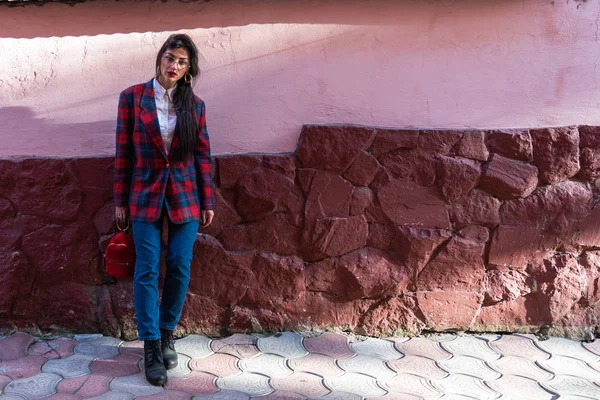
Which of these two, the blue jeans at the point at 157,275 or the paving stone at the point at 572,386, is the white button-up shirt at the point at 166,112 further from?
the paving stone at the point at 572,386

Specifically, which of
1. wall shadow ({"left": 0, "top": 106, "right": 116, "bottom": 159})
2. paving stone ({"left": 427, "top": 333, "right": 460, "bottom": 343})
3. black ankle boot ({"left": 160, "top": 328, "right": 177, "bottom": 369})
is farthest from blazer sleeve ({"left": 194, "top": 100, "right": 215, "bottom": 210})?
paving stone ({"left": 427, "top": 333, "right": 460, "bottom": 343})

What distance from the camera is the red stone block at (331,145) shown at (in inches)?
A: 130

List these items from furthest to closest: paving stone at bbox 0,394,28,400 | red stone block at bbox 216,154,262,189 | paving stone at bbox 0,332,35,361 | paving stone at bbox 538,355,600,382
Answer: red stone block at bbox 216,154,262,189
paving stone at bbox 0,332,35,361
paving stone at bbox 538,355,600,382
paving stone at bbox 0,394,28,400

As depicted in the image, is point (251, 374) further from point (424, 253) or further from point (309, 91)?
point (309, 91)

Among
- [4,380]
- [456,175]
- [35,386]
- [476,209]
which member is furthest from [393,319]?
[4,380]

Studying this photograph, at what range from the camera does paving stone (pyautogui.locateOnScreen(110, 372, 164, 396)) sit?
2863 mm

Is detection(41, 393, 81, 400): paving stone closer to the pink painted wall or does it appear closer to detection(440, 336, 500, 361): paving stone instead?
the pink painted wall

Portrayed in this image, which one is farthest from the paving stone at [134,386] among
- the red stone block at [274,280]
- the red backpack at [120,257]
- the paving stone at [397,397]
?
the paving stone at [397,397]

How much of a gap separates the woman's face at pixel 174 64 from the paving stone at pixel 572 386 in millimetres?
2082

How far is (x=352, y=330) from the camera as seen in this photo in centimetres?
348

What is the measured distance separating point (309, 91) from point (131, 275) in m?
1.20

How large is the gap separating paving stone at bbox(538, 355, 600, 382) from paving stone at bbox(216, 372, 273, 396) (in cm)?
129

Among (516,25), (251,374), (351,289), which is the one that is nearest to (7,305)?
(251,374)

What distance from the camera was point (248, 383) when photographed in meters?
2.96
